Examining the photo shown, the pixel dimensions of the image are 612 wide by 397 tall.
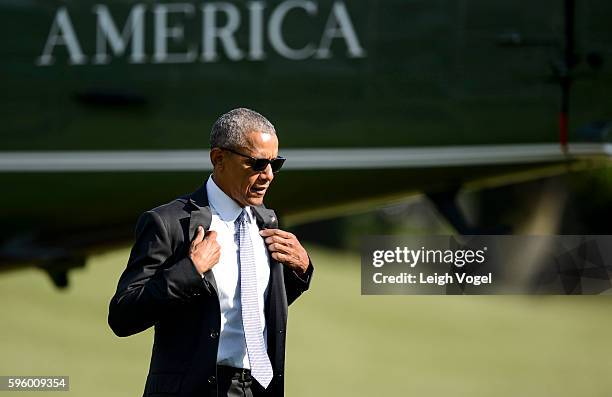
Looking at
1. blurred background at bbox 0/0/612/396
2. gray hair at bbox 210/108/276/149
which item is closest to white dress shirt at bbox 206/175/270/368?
gray hair at bbox 210/108/276/149

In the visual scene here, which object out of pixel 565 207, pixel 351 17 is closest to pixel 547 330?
pixel 565 207

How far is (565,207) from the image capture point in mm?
2914

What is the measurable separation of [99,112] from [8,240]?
1.78ft

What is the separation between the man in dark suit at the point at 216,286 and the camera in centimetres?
164

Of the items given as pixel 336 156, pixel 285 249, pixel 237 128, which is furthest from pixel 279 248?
pixel 336 156

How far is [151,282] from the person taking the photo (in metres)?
1.62

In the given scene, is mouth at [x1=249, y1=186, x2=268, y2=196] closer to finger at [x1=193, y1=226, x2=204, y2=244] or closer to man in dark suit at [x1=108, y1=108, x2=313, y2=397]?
man in dark suit at [x1=108, y1=108, x2=313, y2=397]

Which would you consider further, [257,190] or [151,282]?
[257,190]

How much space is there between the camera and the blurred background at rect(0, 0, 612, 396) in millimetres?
2887

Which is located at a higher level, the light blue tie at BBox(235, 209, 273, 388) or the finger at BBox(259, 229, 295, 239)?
Answer: the finger at BBox(259, 229, 295, 239)

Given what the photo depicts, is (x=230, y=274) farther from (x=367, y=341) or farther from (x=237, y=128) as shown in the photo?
(x=367, y=341)

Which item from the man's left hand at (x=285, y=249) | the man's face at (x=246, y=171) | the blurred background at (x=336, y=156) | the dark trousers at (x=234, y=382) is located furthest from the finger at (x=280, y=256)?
the blurred background at (x=336, y=156)

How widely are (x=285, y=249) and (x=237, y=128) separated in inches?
10.0

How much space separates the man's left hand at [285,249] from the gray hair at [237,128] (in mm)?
201
